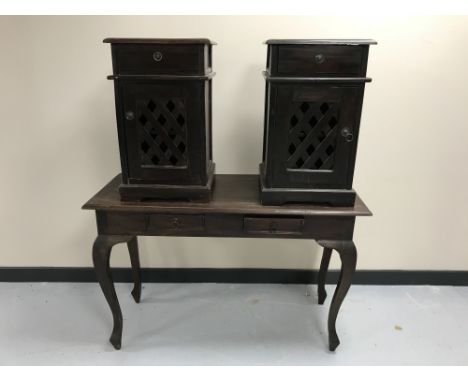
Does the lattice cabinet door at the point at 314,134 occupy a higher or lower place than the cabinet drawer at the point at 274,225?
higher

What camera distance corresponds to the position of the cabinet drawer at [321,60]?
1.13m

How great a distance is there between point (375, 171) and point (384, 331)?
78 cm

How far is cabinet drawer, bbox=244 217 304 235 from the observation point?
129 centimetres

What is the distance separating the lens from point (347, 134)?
1219mm

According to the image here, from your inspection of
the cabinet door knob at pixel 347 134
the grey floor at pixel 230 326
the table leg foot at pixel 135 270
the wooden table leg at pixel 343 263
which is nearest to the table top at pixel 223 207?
the wooden table leg at pixel 343 263

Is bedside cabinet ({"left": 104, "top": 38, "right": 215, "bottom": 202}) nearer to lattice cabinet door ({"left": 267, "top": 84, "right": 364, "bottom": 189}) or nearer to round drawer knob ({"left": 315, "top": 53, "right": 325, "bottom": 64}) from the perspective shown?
lattice cabinet door ({"left": 267, "top": 84, "right": 364, "bottom": 189})

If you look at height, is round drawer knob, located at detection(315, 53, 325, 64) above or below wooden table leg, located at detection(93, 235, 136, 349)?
above

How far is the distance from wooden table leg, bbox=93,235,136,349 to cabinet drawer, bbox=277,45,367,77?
2.93 ft

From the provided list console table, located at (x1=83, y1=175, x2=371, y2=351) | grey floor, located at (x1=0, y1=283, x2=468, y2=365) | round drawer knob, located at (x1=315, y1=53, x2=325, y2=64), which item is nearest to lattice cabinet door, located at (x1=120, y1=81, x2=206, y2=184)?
console table, located at (x1=83, y1=175, x2=371, y2=351)

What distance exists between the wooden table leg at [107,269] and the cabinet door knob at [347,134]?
2.99ft

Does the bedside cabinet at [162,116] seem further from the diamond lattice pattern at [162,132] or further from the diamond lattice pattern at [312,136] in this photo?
the diamond lattice pattern at [312,136]

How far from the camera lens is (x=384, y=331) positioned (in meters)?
1.60

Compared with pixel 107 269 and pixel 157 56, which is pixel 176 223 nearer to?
pixel 107 269

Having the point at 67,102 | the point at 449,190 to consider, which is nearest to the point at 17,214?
the point at 67,102
